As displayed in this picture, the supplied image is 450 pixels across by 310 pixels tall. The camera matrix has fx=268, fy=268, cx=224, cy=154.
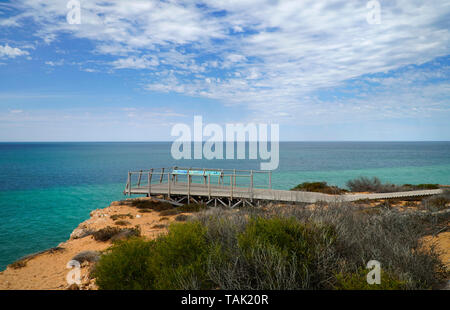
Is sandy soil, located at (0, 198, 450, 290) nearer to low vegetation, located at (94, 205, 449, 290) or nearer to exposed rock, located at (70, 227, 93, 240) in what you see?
exposed rock, located at (70, 227, 93, 240)

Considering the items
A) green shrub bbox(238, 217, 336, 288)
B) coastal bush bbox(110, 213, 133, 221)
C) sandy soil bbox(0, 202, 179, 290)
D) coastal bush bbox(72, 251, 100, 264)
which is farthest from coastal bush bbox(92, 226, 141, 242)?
green shrub bbox(238, 217, 336, 288)

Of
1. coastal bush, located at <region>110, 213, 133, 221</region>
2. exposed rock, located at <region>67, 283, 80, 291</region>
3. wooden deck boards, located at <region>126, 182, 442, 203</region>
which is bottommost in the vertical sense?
coastal bush, located at <region>110, 213, 133, 221</region>

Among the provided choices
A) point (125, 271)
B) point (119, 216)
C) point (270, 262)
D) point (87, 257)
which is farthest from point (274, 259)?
point (119, 216)

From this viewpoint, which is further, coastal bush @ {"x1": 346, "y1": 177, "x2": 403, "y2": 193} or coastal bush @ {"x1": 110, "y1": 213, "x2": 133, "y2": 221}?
coastal bush @ {"x1": 346, "y1": 177, "x2": 403, "y2": 193}

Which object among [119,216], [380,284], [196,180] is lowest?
[119,216]

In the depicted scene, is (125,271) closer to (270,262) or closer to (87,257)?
(270,262)

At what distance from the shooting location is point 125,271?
4.50 metres

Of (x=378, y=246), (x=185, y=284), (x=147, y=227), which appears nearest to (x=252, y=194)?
(x=147, y=227)

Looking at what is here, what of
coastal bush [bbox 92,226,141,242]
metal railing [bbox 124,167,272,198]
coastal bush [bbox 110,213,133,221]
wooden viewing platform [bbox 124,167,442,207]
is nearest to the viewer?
coastal bush [bbox 92,226,141,242]

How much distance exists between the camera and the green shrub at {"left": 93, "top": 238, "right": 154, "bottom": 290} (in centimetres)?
436

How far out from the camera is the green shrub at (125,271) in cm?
436

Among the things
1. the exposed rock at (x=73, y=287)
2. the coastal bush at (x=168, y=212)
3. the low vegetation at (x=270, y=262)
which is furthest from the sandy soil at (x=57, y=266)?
the low vegetation at (x=270, y=262)

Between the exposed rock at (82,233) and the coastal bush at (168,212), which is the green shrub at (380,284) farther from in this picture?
the coastal bush at (168,212)
